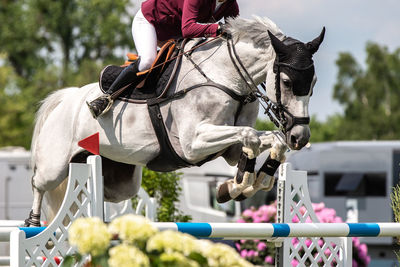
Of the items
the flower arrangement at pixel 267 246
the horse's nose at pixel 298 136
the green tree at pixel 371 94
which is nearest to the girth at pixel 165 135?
the horse's nose at pixel 298 136

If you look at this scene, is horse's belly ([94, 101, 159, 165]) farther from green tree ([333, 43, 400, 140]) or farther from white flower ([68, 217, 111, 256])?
green tree ([333, 43, 400, 140])

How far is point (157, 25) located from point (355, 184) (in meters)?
9.71

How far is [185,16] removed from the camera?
4.96 metres

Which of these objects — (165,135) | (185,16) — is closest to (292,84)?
(185,16)

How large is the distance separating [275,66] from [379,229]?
121 cm

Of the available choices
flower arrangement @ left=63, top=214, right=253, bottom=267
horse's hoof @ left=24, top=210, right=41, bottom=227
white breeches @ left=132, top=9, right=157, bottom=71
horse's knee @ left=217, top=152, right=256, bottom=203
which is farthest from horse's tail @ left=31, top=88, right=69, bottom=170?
flower arrangement @ left=63, top=214, right=253, bottom=267

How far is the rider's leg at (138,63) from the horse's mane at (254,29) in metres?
0.55

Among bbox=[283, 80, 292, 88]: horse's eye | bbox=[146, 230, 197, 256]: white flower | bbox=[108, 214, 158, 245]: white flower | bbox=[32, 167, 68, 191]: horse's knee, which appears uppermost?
bbox=[283, 80, 292, 88]: horse's eye

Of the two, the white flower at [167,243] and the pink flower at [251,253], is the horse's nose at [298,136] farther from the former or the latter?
the pink flower at [251,253]

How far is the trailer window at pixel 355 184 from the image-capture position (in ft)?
46.6

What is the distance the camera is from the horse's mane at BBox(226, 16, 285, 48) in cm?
504

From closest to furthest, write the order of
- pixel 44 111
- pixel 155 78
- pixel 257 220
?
pixel 155 78
pixel 44 111
pixel 257 220

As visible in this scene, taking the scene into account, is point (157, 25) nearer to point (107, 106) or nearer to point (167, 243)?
point (107, 106)

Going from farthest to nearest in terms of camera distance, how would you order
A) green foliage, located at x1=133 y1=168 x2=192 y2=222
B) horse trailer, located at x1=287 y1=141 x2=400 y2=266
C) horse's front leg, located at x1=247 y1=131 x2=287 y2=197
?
horse trailer, located at x1=287 y1=141 x2=400 y2=266
green foliage, located at x1=133 y1=168 x2=192 y2=222
horse's front leg, located at x1=247 y1=131 x2=287 y2=197
